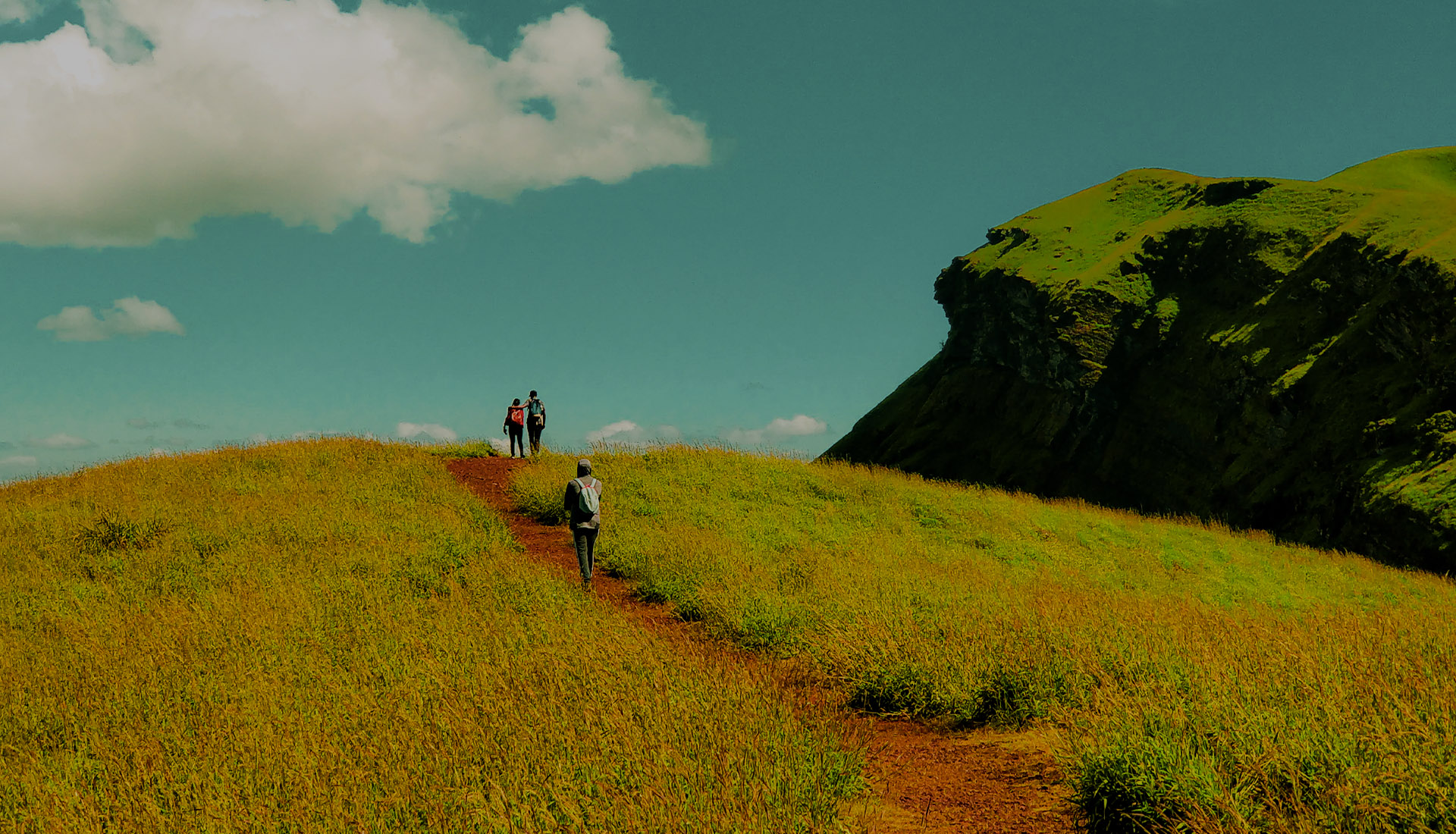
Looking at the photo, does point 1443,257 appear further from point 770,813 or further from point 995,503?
point 770,813

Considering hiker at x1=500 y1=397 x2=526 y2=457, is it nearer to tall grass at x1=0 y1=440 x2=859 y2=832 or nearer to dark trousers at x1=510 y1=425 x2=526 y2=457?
dark trousers at x1=510 y1=425 x2=526 y2=457

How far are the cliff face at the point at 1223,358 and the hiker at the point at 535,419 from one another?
34675mm

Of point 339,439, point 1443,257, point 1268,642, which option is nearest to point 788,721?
point 1268,642

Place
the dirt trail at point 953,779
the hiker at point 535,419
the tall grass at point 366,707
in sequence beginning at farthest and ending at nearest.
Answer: the hiker at point 535,419 → the dirt trail at point 953,779 → the tall grass at point 366,707

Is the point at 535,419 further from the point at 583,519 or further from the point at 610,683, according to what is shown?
the point at 610,683

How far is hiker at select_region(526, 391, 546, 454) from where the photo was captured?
23.5 meters

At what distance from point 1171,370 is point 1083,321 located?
944 centimetres

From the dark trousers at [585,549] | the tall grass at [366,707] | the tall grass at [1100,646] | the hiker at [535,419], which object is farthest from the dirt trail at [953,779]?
the hiker at [535,419]

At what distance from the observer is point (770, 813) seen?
3732 mm

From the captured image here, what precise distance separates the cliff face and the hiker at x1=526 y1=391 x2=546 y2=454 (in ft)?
114

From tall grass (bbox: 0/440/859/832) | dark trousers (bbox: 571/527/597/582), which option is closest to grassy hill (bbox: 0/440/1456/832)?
tall grass (bbox: 0/440/859/832)

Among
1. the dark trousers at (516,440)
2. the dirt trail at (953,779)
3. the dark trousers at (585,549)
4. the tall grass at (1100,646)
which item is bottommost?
the dirt trail at (953,779)

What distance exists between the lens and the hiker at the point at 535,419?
2352 centimetres

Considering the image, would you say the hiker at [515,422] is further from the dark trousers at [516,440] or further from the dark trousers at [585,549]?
the dark trousers at [585,549]
